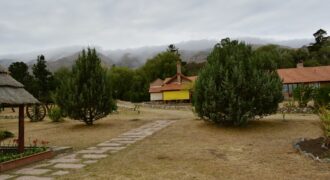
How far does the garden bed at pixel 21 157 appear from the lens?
8305mm

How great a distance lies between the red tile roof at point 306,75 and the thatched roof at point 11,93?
113ft

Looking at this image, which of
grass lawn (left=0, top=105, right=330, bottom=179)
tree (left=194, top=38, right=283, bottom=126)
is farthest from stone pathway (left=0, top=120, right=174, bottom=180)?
tree (left=194, top=38, right=283, bottom=126)

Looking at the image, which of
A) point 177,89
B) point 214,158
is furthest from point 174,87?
point 214,158

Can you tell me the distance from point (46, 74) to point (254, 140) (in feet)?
122

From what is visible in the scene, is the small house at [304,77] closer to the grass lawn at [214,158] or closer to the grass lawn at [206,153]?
the grass lawn at [206,153]

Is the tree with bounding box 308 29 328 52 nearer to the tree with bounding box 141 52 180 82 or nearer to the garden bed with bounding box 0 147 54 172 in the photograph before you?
the tree with bounding box 141 52 180 82

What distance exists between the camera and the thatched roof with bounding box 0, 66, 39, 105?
9.04m

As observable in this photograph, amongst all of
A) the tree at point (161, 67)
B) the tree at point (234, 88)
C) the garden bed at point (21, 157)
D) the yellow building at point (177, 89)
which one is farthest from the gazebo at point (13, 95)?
the tree at point (161, 67)

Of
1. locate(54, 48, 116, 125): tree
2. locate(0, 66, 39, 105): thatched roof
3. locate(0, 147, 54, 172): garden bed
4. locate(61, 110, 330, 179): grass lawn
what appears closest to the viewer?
locate(61, 110, 330, 179): grass lawn

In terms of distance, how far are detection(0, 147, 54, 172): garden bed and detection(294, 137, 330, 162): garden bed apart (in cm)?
697

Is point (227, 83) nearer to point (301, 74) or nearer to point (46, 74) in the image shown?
point (301, 74)

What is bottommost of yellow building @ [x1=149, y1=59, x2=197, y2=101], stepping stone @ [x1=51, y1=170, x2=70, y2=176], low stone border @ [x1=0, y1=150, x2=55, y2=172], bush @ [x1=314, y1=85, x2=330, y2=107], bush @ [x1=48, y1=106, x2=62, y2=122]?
stepping stone @ [x1=51, y1=170, x2=70, y2=176]

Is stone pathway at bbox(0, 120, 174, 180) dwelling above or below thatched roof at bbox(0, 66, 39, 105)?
below

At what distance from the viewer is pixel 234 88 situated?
13914mm
